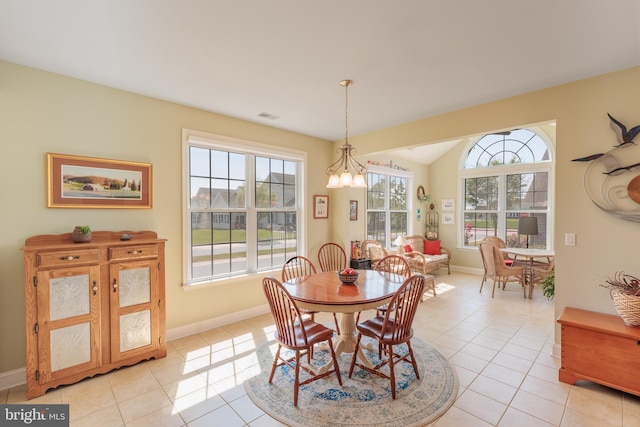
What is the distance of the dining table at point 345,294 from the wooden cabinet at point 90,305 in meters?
1.41

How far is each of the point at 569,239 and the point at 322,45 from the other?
2918 millimetres

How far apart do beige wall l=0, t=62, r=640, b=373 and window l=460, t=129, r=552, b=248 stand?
354cm

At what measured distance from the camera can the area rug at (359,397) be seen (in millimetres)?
2031

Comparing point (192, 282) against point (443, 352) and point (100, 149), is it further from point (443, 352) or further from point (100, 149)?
point (443, 352)

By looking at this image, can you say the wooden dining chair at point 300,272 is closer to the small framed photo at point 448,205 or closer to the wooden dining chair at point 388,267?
the wooden dining chair at point 388,267

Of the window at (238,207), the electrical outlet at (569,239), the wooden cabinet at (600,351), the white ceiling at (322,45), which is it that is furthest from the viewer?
the window at (238,207)

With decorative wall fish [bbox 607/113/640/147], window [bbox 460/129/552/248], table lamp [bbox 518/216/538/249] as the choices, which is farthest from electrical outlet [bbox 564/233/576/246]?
window [bbox 460/129/552/248]

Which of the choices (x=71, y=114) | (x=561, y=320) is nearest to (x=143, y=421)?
(x=71, y=114)

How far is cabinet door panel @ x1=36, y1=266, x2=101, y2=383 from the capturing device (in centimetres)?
229

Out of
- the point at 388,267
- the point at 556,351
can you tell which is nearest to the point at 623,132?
the point at 556,351

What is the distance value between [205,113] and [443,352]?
386 cm

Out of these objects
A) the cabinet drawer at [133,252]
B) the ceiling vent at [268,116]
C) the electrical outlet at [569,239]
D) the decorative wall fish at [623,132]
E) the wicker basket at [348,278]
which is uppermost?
the ceiling vent at [268,116]

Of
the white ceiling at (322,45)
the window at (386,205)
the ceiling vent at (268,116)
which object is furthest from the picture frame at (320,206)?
the white ceiling at (322,45)

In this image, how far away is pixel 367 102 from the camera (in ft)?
10.8
